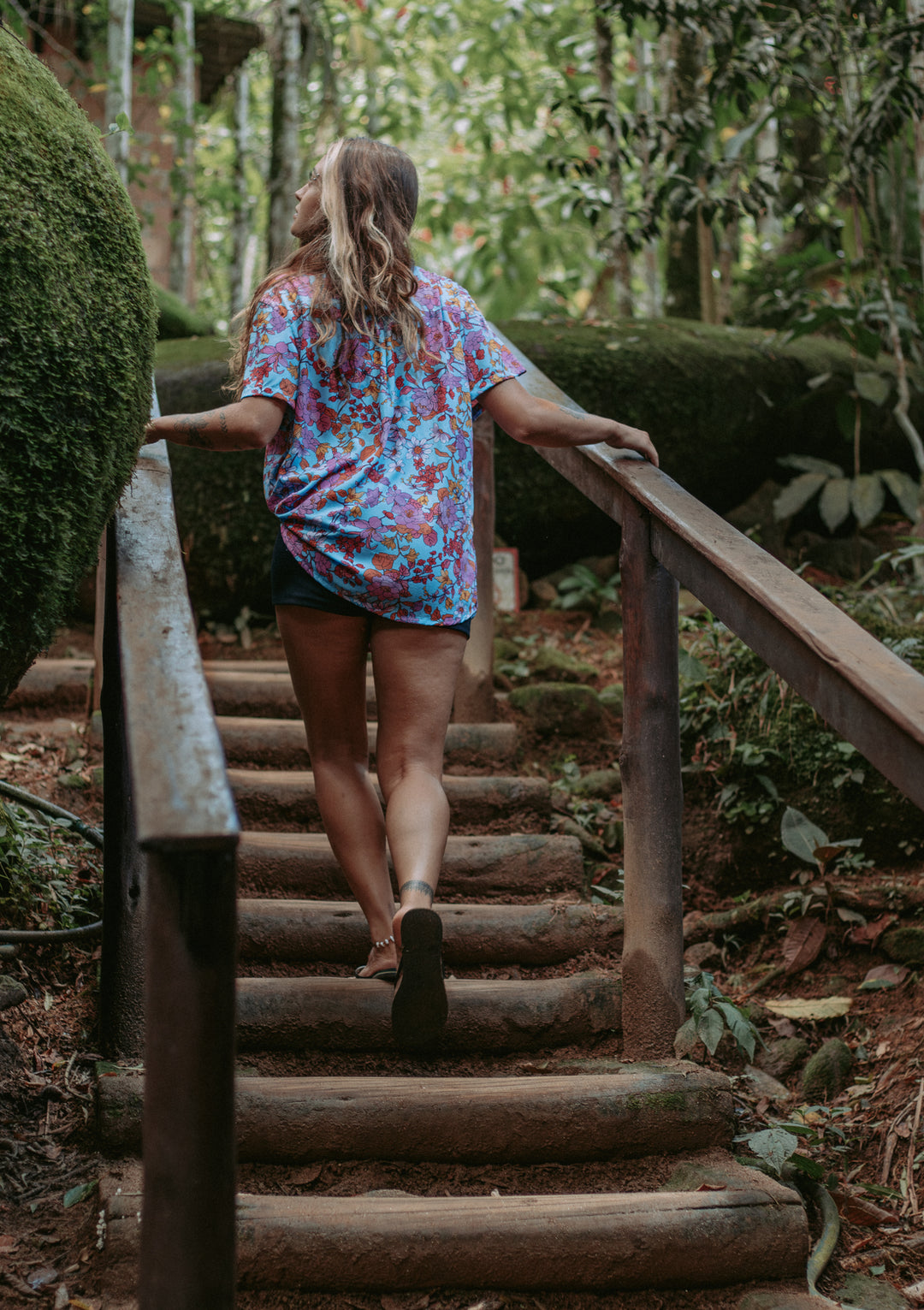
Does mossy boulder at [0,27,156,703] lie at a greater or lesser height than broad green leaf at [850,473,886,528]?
greater

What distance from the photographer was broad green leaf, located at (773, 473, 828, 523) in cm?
547

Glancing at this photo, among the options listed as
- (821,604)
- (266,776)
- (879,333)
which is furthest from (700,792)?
(879,333)

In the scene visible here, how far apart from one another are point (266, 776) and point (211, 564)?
6.56 ft

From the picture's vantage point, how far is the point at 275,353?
225 cm

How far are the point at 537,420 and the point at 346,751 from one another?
2.70 ft

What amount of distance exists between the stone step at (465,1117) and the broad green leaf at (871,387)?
12.8 feet

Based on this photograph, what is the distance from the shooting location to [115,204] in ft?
6.48

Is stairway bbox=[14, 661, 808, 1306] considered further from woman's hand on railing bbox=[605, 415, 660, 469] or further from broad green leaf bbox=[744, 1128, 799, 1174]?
woman's hand on railing bbox=[605, 415, 660, 469]

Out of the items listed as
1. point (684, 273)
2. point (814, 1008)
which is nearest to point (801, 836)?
point (814, 1008)

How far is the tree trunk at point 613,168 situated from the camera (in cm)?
559

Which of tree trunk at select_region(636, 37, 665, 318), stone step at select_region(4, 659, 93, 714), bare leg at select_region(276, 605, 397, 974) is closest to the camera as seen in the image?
bare leg at select_region(276, 605, 397, 974)

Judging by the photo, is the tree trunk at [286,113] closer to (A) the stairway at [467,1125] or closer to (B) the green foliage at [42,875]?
(B) the green foliage at [42,875]

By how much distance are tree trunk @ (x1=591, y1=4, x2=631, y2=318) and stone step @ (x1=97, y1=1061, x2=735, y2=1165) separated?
4301mm

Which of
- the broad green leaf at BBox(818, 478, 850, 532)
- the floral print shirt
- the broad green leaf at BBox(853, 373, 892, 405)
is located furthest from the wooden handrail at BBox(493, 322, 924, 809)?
the broad green leaf at BBox(853, 373, 892, 405)
